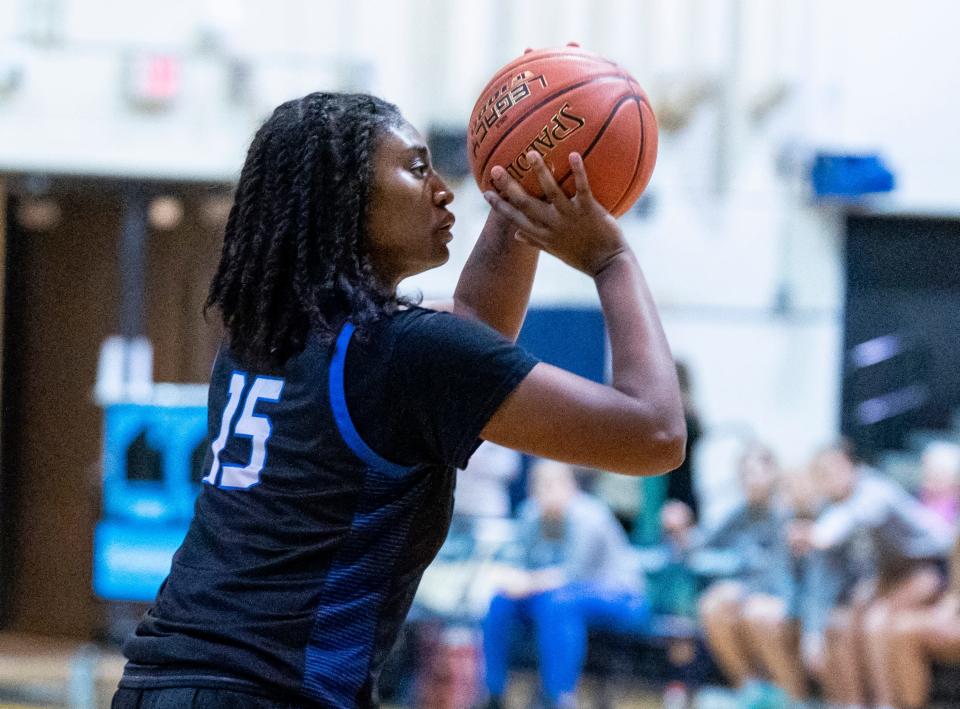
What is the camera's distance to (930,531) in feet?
19.6

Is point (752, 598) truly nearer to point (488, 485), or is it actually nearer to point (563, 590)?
point (563, 590)

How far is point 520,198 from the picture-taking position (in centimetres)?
188

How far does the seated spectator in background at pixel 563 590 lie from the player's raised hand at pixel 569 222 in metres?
4.47

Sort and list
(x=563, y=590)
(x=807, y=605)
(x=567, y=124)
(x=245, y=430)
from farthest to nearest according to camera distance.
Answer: (x=563, y=590)
(x=807, y=605)
(x=567, y=124)
(x=245, y=430)

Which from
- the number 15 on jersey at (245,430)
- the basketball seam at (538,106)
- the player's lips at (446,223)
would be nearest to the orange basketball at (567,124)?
the basketball seam at (538,106)

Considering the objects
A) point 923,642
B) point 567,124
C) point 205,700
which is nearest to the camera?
point 205,700

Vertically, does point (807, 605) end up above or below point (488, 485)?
below

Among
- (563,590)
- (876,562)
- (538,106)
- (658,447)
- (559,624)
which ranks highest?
(538,106)

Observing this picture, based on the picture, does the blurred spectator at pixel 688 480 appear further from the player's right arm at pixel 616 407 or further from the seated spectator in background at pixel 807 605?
the player's right arm at pixel 616 407

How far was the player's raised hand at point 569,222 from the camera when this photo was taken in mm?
1818

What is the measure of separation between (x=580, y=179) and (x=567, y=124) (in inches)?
10.7

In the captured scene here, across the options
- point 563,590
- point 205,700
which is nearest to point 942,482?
point 563,590

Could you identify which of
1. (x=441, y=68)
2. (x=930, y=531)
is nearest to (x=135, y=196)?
(x=441, y=68)

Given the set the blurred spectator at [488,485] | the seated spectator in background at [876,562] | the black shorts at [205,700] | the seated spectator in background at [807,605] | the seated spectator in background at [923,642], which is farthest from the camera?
the blurred spectator at [488,485]
